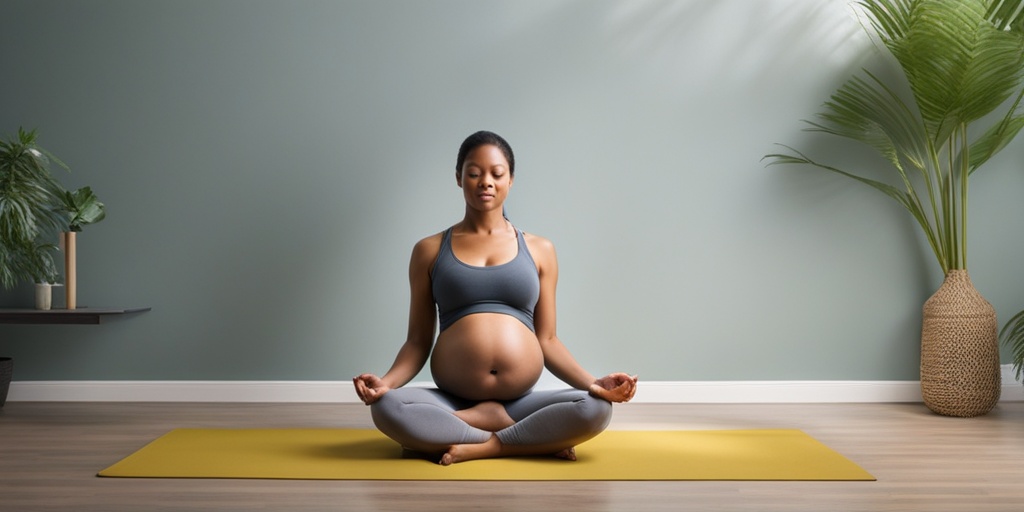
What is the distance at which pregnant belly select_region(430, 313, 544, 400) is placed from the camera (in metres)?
2.75

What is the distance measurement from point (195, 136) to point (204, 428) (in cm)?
134

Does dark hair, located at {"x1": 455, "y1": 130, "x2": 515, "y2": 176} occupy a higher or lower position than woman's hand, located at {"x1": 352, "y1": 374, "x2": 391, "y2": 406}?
higher

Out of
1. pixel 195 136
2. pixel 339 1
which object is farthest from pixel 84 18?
pixel 339 1

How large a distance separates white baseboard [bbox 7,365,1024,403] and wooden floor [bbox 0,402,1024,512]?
26 centimetres

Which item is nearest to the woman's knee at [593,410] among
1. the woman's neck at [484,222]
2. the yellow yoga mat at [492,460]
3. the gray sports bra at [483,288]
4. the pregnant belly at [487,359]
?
the yellow yoga mat at [492,460]

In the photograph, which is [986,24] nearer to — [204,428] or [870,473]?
[870,473]

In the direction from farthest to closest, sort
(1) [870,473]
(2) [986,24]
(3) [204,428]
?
(2) [986,24], (3) [204,428], (1) [870,473]

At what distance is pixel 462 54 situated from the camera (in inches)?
157

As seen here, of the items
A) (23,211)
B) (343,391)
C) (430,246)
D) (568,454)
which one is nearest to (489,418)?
(568,454)

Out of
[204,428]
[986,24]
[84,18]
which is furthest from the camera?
[84,18]

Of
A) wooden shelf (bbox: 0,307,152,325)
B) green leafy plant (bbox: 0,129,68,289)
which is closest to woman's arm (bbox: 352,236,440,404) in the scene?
wooden shelf (bbox: 0,307,152,325)

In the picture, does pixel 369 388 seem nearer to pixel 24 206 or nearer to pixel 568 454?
pixel 568 454

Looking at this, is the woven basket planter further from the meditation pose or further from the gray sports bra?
the gray sports bra

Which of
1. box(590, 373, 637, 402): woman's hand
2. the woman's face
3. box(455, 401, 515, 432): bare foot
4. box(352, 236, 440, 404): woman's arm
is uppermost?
the woman's face
